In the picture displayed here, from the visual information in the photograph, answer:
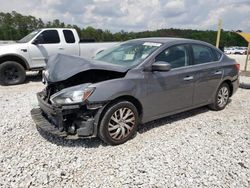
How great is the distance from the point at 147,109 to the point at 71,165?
5.03 ft

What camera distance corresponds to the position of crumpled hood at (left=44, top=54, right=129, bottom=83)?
12.1 ft

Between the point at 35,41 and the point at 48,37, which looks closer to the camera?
the point at 35,41

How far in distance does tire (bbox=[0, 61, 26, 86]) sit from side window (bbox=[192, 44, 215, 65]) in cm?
626

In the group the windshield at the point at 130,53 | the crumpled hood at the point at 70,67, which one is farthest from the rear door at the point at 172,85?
the crumpled hood at the point at 70,67

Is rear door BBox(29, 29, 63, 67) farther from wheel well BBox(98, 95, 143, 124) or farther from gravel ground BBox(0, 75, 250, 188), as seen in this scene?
wheel well BBox(98, 95, 143, 124)

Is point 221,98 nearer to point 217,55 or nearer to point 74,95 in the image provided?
point 217,55

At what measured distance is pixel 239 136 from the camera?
4.38 metres

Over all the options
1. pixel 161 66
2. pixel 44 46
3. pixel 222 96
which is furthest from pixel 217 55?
pixel 44 46

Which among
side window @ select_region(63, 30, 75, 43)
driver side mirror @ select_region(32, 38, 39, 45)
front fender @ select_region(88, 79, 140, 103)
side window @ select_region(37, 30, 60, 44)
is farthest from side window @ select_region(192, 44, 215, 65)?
driver side mirror @ select_region(32, 38, 39, 45)

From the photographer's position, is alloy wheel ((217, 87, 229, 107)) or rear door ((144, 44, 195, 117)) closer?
rear door ((144, 44, 195, 117))

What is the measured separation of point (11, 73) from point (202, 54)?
21.5ft

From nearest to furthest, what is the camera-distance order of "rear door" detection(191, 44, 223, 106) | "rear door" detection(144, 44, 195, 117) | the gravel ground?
1. the gravel ground
2. "rear door" detection(144, 44, 195, 117)
3. "rear door" detection(191, 44, 223, 106)

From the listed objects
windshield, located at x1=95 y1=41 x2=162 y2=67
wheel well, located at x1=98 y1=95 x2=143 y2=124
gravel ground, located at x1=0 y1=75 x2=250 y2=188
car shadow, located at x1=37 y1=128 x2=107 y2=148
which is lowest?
gravel ground, located at x1=0 y1=75 x2=250 y2=188

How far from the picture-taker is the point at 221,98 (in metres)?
5.71
